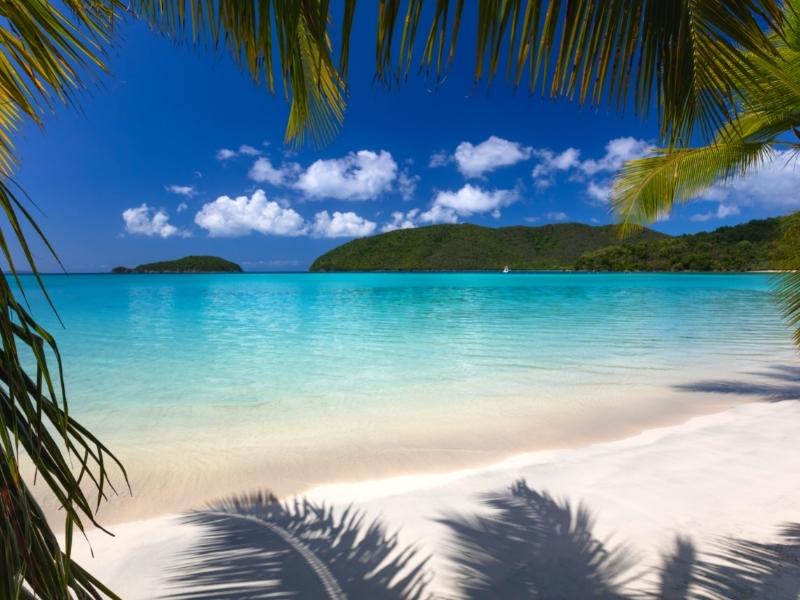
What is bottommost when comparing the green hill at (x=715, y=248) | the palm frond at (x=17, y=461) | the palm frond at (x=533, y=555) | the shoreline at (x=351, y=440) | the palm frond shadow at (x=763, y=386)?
the shoreline at (x=351, y=440)

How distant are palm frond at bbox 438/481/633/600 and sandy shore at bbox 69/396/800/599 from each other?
0.37ft

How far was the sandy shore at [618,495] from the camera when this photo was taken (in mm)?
2594

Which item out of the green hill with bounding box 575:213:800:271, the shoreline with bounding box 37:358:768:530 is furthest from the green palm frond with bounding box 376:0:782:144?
the green hill with bounding box 575:213:800:271

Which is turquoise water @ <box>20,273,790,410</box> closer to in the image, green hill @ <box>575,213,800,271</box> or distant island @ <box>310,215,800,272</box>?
green hill @ <box>575,213,800,271</box>

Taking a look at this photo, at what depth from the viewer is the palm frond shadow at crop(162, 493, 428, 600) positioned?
2.20 metres

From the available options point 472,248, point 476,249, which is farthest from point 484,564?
point 472,248

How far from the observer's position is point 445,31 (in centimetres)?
102

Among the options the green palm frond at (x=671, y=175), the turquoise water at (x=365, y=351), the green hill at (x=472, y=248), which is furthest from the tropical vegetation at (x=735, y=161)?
the green hill at (x=472, y=248)

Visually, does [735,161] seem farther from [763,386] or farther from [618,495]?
[763,386]

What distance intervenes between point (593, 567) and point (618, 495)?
98 cm

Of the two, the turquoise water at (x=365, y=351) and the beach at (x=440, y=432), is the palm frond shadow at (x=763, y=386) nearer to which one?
the beach at (x=440, y=432)

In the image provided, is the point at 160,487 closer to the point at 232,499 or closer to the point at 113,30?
the point at 232,499

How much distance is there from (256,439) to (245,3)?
4648 millimetres

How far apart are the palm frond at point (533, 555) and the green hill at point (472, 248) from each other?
11588 centimetres
